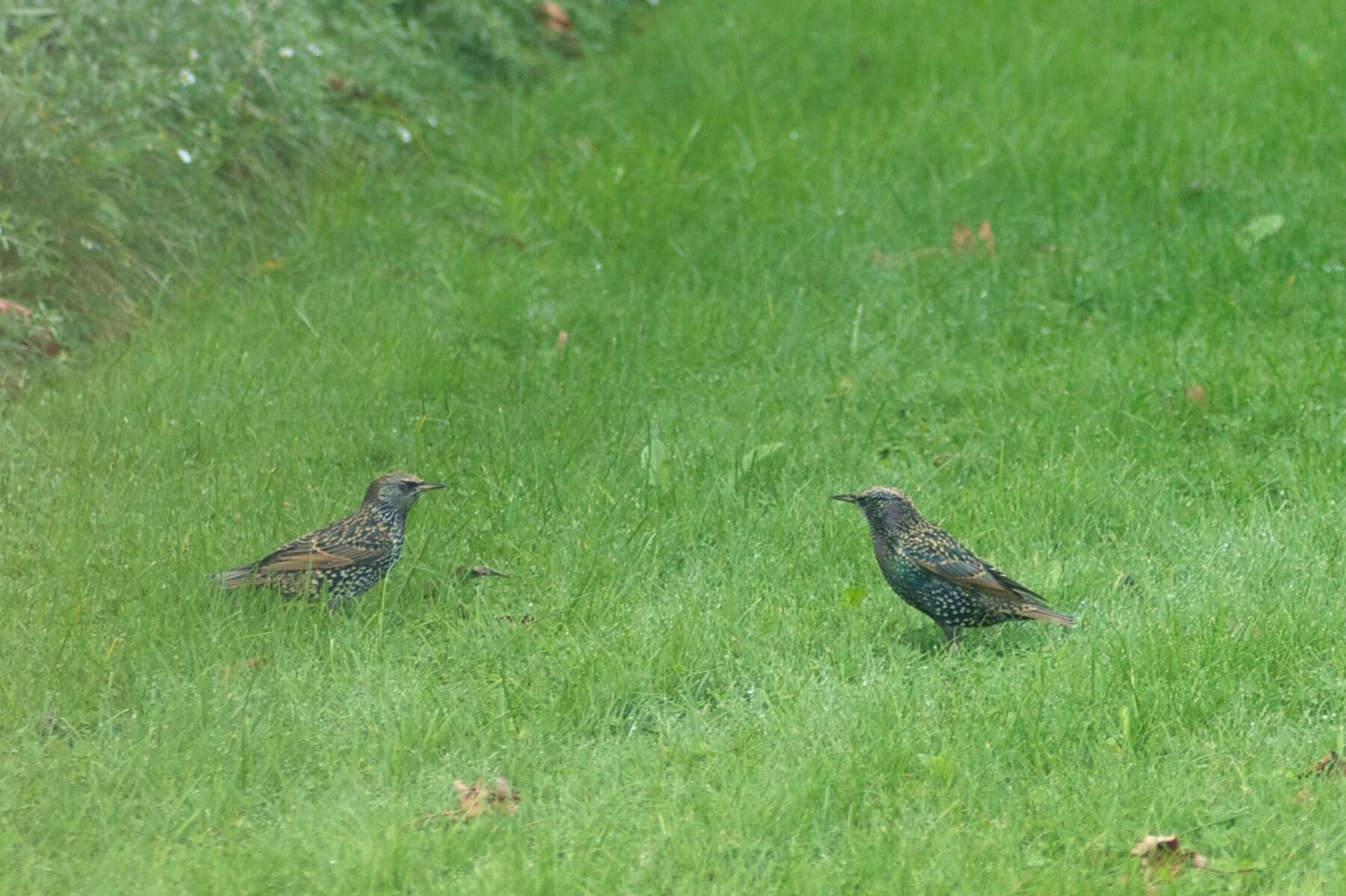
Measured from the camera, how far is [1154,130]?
396 inches

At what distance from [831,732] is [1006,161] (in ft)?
19.2

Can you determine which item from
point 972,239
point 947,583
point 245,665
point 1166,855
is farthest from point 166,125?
point 1166,855

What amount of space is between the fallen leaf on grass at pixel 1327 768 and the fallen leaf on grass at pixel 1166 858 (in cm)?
56

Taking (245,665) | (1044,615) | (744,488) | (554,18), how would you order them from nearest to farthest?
(245,665) → (1044,615) → (744,488) → (554,18)

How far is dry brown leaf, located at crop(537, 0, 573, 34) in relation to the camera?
12.0 metres

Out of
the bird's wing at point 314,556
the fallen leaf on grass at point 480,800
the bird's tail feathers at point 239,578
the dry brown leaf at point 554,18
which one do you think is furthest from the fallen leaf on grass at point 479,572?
the dry brown leaf at point 554,18

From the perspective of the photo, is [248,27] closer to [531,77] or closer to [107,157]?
[107,157]

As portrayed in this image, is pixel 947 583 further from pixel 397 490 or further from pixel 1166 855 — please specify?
pixel 397 490

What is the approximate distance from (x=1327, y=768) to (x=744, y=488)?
2759mm

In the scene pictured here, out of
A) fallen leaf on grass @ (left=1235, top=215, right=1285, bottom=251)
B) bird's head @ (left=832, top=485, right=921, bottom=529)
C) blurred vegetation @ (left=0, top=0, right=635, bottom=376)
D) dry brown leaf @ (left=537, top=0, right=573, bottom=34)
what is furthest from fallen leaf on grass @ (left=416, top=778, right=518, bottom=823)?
dry brown leaf @ (left=537, top=0, right=573, bottom=34)

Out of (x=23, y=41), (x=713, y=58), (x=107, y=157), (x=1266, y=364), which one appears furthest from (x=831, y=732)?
(x=713, y=58)

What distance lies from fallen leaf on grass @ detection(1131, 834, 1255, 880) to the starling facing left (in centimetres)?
291

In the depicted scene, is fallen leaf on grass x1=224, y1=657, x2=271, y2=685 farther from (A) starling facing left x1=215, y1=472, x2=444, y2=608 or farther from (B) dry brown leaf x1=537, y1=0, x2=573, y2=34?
(B) dry brown leaf x1=537, y1=0, x2=573, y2=34

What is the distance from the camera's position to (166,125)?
909 cm
